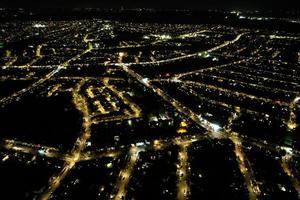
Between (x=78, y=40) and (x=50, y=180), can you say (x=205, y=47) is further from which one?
(x=50, y=180)

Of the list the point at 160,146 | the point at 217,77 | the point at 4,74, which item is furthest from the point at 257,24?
the point at 160,146

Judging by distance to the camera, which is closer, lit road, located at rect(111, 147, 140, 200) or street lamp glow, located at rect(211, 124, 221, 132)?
lit road, located at rect(111, 147, 140, 200)

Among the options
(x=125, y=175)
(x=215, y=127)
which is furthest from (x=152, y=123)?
(x=125, y=175)

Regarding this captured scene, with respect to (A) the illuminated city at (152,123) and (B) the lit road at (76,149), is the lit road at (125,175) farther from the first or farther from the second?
(B) the lit road at (76,149)

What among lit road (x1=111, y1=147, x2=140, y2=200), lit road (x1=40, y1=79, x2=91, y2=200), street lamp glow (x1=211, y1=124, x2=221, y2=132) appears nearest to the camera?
lit road (x1=111, y1=147, x2=140, y2=200)

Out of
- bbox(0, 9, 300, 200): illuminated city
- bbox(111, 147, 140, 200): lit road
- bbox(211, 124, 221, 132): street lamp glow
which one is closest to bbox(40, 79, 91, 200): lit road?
bbox(0, 9, 300, 200): illuminated city

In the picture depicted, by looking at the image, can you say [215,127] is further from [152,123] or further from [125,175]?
[125,175]

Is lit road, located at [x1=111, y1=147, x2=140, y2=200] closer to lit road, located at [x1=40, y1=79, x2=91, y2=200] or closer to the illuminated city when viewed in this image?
the illuminated city

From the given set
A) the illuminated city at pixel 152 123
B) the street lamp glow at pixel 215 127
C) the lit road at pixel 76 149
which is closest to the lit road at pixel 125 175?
the illuminated city at pixel 152 123
